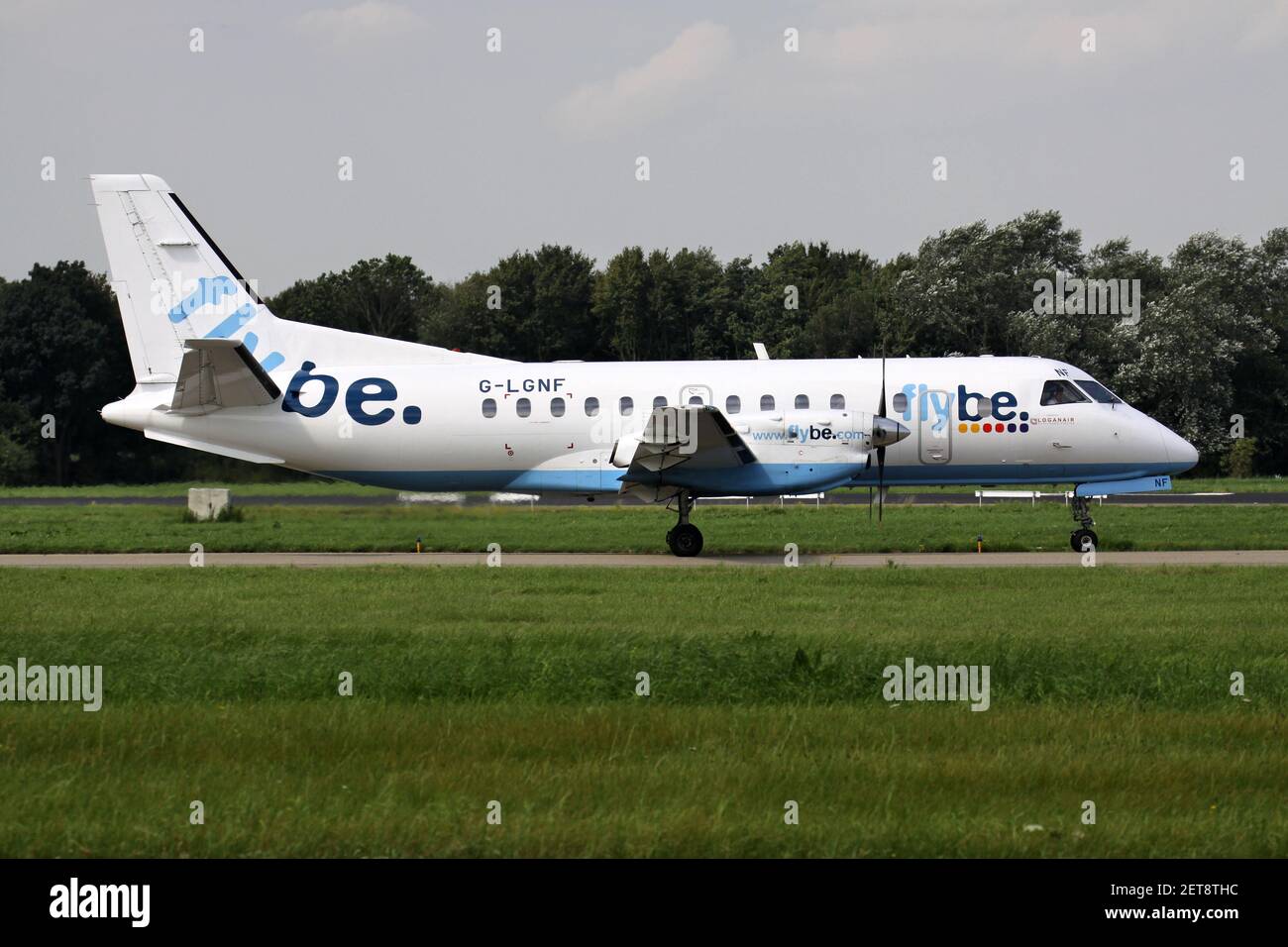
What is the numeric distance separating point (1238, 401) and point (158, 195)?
5297 cm

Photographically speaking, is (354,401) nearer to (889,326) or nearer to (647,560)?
(647,560)

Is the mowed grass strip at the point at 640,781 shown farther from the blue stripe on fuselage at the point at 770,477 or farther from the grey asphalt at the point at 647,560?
the blue stripe on fuselage at the point at 770,477

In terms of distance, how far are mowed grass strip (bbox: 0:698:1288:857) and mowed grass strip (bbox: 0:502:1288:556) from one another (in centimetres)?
1650

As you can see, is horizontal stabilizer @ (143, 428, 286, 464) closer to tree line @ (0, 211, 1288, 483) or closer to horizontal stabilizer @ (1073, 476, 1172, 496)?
horizontal stabilizer @ (1073, 476, 1172, 496)

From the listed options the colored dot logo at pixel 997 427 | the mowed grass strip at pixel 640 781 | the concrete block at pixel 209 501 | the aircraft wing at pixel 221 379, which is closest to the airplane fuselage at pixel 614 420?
the colored dot logo at pixel 997 427

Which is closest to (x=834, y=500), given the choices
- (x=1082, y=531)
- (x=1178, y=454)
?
(x=1178, y=454)

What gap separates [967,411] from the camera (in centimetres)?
2700

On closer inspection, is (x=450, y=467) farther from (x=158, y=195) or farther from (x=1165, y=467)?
(x=1165, y=467)

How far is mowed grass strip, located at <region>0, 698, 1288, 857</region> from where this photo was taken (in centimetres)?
765

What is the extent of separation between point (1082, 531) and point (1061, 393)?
9.34ft

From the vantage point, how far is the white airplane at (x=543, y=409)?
87.7 feet

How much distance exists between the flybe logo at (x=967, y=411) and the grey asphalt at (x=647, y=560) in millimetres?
2567

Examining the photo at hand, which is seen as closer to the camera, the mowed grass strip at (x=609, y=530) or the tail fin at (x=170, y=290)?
the tail fin at (x=170, y=290)

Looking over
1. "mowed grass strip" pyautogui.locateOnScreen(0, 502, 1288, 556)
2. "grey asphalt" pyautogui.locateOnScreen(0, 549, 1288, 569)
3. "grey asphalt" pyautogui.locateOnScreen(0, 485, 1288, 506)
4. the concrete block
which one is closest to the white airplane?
"grey asphalt" pyautogui.locateOnScreen(0, 549, 1288, 569)
